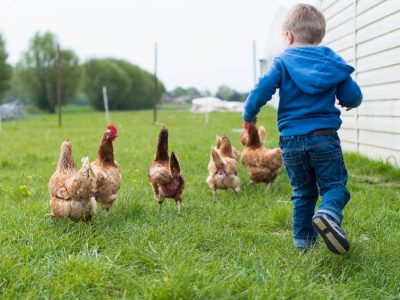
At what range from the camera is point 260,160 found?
6.07 meters

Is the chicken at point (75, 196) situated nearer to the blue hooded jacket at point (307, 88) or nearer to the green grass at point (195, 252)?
the green grass at point (195, 252)

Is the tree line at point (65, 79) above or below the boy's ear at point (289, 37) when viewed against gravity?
above

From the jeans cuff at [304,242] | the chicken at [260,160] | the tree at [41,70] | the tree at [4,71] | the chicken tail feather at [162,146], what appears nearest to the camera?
the jeans cuff at [304,242]


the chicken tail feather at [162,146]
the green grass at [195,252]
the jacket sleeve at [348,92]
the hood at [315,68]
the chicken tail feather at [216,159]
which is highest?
the hood at [315,68]

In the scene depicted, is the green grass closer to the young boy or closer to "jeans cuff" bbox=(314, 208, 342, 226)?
"jeans cuff" bbox=(314, 208, 342, 226)

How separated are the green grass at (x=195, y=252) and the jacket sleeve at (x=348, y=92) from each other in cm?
111

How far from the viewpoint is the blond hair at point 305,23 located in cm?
343

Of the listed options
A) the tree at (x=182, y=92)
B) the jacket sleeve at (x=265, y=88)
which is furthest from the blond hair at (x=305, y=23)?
the tree at (x=182, y=92)

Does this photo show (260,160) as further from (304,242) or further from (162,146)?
(304,242)

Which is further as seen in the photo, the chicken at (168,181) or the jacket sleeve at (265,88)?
the chicken at (168,181)

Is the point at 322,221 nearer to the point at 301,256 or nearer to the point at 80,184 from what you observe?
the point at 301,256

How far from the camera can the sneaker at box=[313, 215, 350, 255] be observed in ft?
9.77

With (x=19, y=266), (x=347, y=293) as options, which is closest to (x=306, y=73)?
(x=347, y=293)

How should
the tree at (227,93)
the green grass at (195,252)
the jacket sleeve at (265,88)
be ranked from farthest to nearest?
1. the tree at (227,93)
2. the jacket sleeve at (265,88)
3. the green grass at (195,252)
